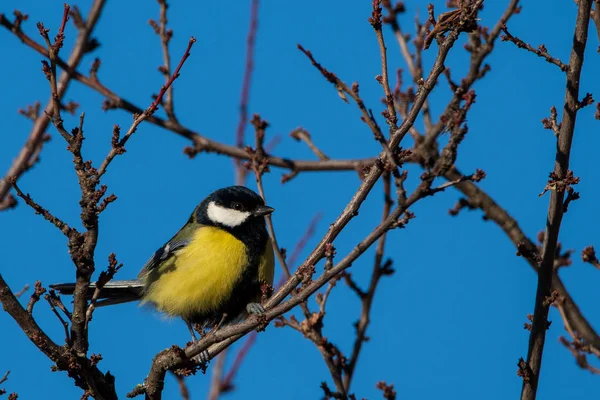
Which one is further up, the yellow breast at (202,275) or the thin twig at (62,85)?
the thin twig at (62,85)

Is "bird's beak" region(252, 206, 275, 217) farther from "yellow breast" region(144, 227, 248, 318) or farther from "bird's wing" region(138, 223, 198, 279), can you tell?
"bird's wing" region(138, 223, 198, 279)

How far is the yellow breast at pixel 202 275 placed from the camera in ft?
16.5

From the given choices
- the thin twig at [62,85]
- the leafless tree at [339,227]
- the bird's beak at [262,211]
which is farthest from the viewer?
the bird's beak at [262,211]

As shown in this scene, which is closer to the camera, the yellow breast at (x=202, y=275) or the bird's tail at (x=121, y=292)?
the yellow breast at (x=202, y=275)

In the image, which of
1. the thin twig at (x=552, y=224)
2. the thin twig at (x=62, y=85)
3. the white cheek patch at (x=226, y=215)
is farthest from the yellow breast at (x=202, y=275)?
the thin twig at (x=552, y=224)

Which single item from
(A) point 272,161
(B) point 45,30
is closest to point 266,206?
(A) point 272,161

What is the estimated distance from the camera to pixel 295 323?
459 centimetres

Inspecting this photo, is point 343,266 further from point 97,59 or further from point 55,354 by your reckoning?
point 97,59

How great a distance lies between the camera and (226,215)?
5.48 m

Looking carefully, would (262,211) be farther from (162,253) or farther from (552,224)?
(552,224)

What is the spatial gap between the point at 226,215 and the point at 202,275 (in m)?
0.60

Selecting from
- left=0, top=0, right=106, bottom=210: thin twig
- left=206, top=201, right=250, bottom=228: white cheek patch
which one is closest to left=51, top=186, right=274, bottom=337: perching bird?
left=206, top=201, right=250, bottom=228: white cheek patch

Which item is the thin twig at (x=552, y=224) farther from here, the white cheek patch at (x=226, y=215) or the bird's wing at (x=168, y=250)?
the bird's wing at (x=168, y=250)

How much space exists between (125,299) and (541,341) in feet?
10.4
